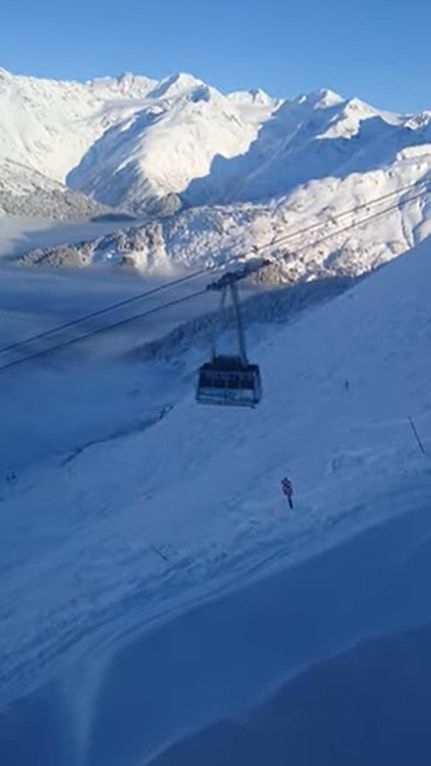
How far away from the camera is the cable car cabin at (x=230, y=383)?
67.2 feet

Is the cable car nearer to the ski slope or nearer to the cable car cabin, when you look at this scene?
the cable car cabin

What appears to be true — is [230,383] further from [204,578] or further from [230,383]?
[204,578]

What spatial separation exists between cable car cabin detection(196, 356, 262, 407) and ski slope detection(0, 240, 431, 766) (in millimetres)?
2380

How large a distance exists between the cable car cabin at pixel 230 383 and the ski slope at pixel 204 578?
2.38 m

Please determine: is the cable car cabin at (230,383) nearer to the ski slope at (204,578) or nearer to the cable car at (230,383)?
the cable car at (230,383)

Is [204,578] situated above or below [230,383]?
below

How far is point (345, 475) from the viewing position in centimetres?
2130

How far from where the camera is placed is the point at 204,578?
53.4 ft

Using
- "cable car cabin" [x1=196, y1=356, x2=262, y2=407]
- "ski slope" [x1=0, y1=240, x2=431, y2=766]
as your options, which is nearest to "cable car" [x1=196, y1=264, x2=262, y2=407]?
"cable car cabin" [x1=196, y1=356, x2=262, y2=407]

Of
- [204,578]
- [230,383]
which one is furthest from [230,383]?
[204,578]

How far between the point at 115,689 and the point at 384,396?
783 inches

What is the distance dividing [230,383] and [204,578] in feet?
18.0

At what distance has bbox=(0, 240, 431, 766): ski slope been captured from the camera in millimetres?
13258

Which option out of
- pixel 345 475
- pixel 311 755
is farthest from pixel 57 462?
pixel 311 755
